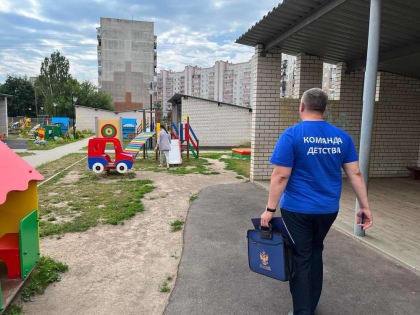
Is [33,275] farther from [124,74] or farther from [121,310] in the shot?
[124,74]

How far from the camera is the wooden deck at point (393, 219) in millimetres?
3863

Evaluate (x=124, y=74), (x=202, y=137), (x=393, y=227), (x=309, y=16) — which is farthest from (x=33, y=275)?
(x=124, y=74)

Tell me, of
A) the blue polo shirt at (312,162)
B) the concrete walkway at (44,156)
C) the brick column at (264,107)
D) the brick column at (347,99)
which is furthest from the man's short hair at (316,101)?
the concrete walkway at (44,156)

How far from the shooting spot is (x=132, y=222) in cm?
507

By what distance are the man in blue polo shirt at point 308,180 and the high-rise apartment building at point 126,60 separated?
56.8m

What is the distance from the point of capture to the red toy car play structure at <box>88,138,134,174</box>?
9.13 m

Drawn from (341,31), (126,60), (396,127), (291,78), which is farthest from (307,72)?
(291,78)

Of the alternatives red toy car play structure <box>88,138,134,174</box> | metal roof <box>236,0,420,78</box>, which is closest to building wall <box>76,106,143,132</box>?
red toy car play structure <box>88,138,134,174</box>

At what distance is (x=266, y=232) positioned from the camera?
231 centimetres

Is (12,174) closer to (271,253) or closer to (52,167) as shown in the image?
(271,253)

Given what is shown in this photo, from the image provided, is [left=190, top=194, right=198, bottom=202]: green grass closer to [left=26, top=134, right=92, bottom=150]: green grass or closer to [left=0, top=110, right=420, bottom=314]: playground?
[left=0, top=110, right=420, bottom=314]: playground

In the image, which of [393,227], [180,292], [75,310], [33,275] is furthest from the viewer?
[393,227]

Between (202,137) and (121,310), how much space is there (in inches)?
744

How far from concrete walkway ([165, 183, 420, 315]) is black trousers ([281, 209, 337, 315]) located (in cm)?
40
